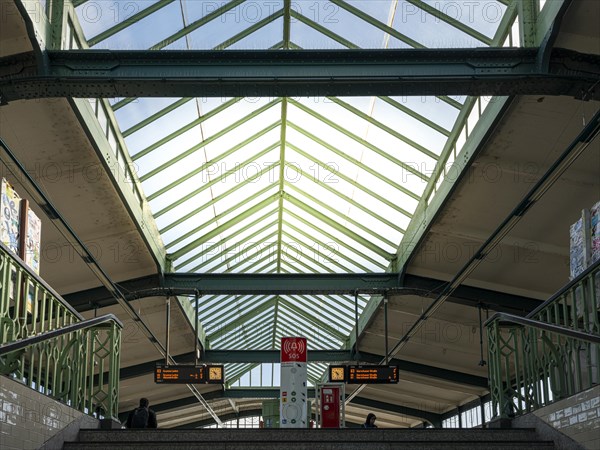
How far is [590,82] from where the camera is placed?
404 inches

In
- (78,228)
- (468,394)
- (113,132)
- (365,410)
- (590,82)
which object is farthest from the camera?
(365,410)

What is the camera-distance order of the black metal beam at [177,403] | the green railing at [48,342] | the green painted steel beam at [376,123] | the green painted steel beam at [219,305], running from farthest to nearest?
1. the black metal beam at [177,403]
2. the green painted steel beam at [219,305]
3. the green painted steel beam at [376,123]
4. the green railing at [48,342]

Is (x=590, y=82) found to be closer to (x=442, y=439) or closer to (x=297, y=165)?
(x=442, y=439)

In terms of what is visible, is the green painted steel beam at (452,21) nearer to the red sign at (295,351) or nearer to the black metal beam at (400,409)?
the red sign at (295,351)

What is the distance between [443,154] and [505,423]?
6.47m

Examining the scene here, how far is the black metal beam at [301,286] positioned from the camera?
64.0ft

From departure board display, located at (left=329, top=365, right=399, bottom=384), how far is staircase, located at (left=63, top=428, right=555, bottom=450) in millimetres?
11747

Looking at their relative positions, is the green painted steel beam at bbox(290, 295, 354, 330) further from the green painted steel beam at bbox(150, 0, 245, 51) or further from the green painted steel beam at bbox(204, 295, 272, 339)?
the green painted steel beam at bbox(150, 0, 245, 51)

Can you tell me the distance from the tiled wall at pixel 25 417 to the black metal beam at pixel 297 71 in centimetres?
433

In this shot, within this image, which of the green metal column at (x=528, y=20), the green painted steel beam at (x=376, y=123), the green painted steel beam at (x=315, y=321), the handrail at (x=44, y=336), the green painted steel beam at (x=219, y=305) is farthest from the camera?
the green painted steel beam at (x=315, y=321)

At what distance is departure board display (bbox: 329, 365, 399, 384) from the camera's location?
19703 millimetres

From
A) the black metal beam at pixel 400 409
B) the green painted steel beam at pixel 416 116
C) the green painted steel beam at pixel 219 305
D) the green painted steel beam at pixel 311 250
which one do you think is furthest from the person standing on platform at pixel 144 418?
the black metal beam at pixel 400 409

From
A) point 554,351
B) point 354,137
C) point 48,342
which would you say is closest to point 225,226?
point 354,137

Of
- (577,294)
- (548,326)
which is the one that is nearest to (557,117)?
(577,294)
